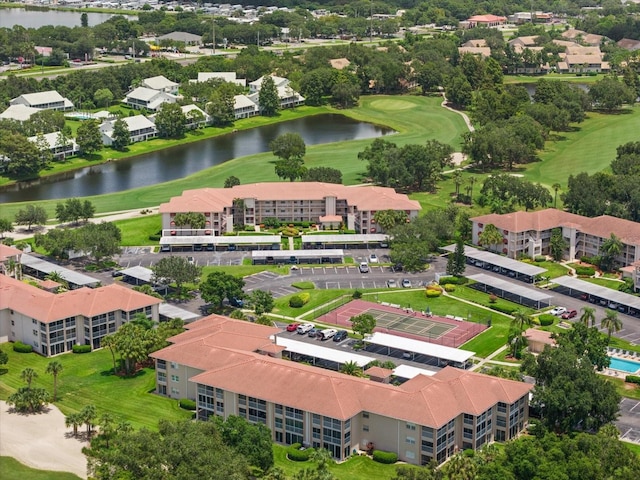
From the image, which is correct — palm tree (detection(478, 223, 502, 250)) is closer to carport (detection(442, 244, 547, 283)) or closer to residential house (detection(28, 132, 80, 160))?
carport (detection(442, 244, 547, 283))

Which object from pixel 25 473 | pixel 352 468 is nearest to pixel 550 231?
pixel 352 468

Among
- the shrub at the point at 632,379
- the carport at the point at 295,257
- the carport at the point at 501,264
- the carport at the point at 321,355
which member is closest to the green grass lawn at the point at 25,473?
the carport at the point at 321,355

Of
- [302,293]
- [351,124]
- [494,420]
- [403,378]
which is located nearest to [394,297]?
[302,293]

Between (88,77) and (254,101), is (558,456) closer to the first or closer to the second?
(254,101)

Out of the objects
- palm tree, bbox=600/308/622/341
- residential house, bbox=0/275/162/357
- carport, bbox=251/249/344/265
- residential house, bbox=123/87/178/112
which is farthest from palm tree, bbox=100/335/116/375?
residential house, bbox=123/87/178/112

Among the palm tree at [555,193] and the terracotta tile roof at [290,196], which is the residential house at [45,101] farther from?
the palm tree at [555,193]

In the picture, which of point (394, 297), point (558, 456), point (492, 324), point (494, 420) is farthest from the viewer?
point (394, 297)
